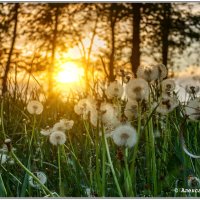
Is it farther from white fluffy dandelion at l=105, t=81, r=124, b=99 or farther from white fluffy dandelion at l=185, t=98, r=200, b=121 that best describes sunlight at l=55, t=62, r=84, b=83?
white fluffy dandelion at l=185, t=98, r=200, b=121

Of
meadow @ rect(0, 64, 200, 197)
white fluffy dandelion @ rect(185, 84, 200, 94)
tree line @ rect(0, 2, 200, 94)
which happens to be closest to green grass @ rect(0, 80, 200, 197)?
meadow @ rect(0, 64, 200, 197)

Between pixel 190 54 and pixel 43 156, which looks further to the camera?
pixel 190 54

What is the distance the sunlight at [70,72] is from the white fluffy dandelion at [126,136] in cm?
73

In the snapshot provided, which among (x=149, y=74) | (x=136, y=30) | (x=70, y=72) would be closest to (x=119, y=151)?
(x=149, y=74)

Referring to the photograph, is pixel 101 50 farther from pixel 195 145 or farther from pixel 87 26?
pixel 195 145

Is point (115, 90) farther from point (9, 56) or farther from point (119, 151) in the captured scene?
point (9, 56)

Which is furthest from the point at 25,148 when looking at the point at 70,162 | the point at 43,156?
the point at 70,162

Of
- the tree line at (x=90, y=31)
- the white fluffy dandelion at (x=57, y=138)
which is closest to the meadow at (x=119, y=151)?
the white fluffy dandelion at (x=57, y=138)

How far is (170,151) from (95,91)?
36 centimetres

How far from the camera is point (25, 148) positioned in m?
1.50

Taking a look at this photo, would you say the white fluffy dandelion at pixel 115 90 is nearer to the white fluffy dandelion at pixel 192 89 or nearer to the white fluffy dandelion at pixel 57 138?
the white fluffy dandelion at pixel 57 138

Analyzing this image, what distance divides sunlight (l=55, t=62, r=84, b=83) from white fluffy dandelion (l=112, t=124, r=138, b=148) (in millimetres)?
725

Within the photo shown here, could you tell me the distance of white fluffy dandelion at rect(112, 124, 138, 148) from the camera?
0.97 m

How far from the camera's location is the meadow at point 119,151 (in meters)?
1.00
